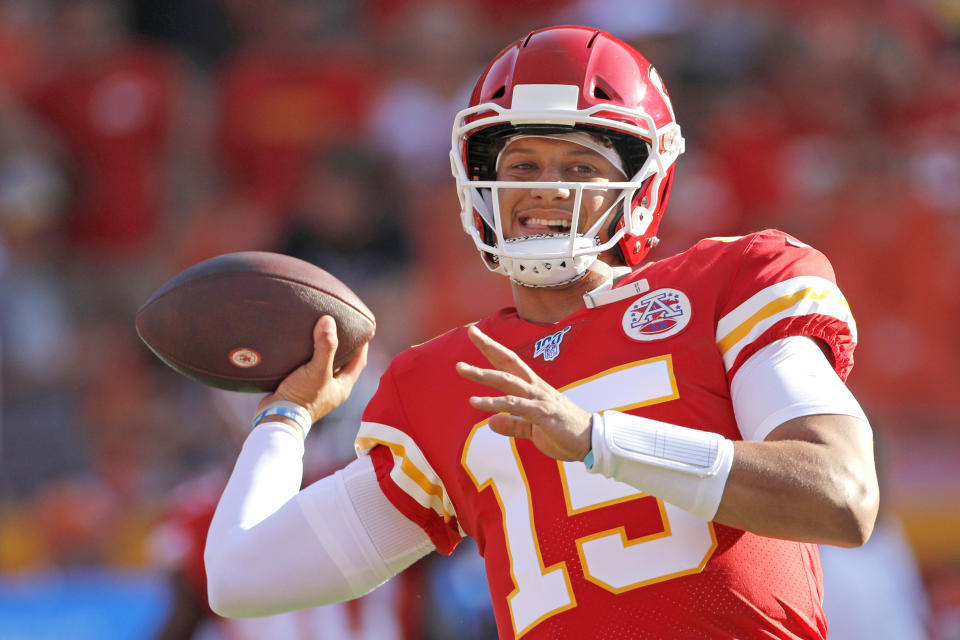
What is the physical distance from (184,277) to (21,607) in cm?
262

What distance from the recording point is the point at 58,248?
6.56 meters

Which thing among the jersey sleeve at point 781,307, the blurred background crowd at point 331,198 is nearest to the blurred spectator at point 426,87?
the blurred background crowd at point 331,198

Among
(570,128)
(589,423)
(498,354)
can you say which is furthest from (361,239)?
(589,423)

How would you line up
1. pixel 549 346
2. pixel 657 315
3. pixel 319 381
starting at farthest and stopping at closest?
pixel 319 381, pixel 549 346, pixel 657 315

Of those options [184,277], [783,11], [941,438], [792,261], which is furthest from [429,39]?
[792,261]

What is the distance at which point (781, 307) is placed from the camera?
83.0 inches

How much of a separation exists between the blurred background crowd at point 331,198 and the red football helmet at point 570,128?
198 cm

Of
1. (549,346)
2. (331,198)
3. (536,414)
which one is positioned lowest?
(331,198)

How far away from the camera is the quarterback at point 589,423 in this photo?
1864mm

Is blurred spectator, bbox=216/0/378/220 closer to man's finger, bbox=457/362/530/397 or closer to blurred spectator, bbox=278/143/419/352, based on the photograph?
blurred spectator, bbox=278/143/419/352

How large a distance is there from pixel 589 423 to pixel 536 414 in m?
0.09

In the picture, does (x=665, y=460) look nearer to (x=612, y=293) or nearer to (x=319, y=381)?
(x=612, y=293)

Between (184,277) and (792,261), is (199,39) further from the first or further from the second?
(792,261)

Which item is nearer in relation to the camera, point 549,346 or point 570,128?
point 549,346
